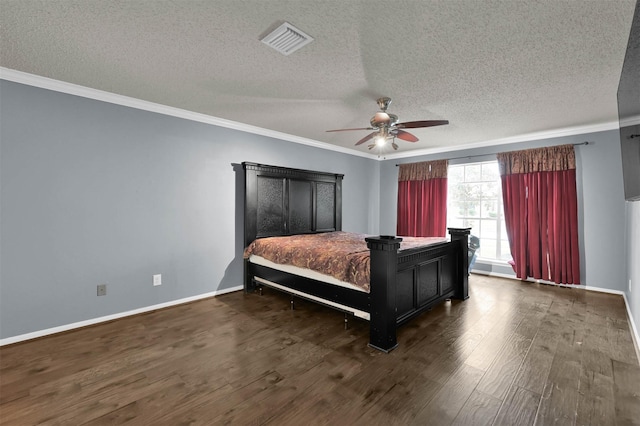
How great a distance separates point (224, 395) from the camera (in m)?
1.85

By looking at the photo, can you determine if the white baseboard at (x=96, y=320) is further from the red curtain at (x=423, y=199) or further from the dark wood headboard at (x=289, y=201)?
the red curtain at (x=423, y=199)

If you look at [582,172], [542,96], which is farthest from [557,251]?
[542,96]

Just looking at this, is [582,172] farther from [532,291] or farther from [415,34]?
[415,34]

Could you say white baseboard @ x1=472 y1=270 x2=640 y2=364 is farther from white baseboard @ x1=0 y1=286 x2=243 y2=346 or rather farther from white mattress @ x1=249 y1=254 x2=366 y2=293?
white baseboard @ x1=0 y1=286 x2=243 y2=346

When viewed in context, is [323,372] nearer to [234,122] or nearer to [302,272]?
[302,272]

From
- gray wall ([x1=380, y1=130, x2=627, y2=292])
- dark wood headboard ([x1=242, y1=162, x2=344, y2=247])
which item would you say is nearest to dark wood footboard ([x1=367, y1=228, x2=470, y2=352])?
gray wall ([x1=380, y1=130, x2=627, y2=292])

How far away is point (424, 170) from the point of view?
5.74 meters

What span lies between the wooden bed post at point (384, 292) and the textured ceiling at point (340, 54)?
154 centimetres

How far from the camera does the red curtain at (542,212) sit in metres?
4.17

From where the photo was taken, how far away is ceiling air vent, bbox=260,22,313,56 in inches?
A: 75.9

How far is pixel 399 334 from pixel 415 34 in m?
2.53

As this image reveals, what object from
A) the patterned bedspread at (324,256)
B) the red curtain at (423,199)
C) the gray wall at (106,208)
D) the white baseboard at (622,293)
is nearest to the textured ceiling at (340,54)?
the gray wall at (106,208)

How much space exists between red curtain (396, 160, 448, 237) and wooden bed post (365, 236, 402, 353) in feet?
11.5

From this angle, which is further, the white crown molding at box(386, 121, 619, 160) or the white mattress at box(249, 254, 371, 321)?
the white crown molding at box(386, 121, 619, 160)
